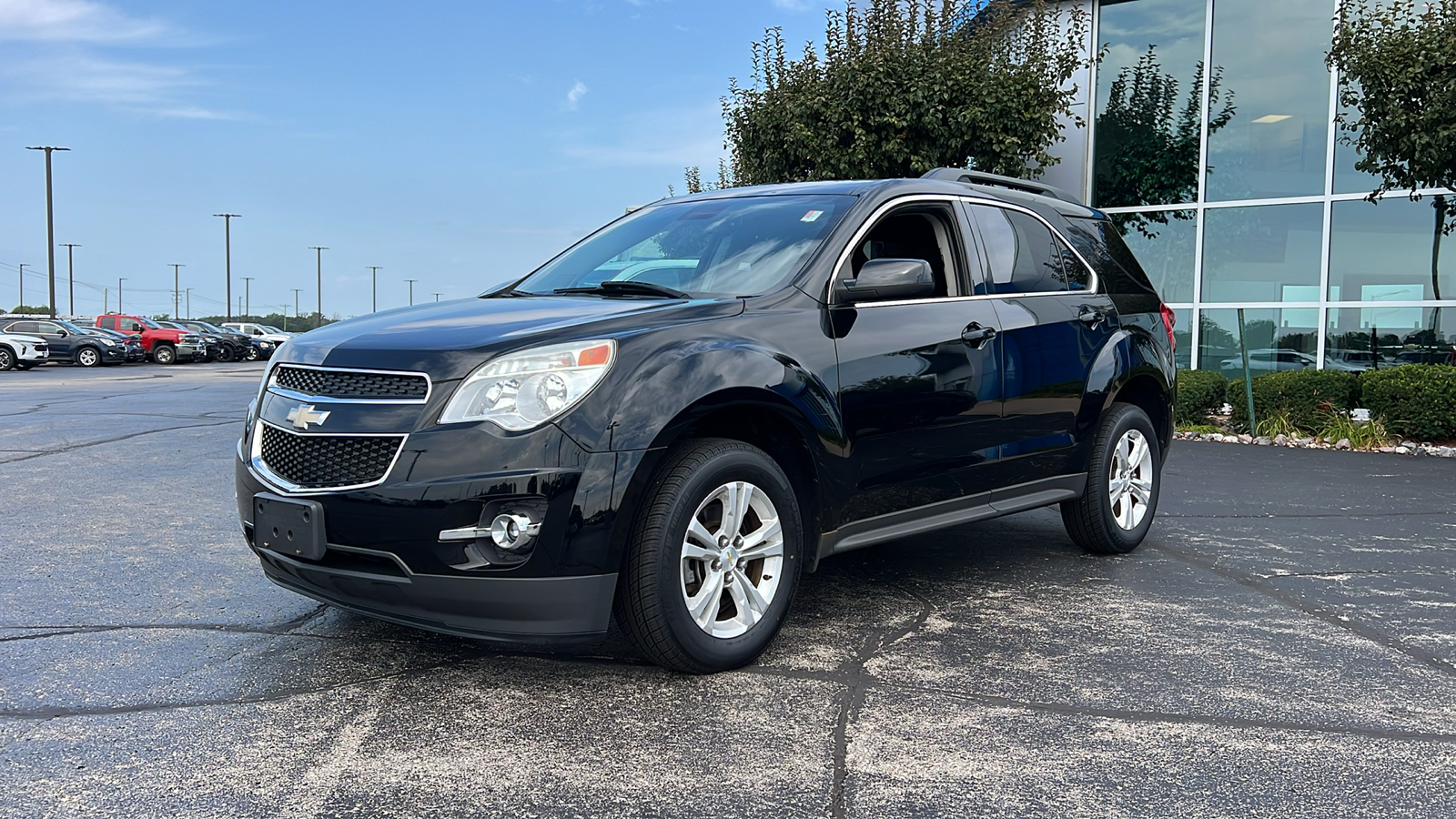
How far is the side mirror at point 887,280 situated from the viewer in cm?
436

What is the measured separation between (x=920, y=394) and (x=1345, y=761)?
1998mm

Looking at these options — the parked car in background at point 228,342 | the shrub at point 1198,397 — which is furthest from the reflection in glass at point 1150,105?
the parked car in background at point 228,342

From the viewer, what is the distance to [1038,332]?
5.37 m

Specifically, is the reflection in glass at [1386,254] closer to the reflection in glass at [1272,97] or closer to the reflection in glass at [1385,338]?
the reflection in glass at [1385,338]

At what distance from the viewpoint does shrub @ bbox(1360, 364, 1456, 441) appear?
1141 cm

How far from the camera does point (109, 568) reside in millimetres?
5492

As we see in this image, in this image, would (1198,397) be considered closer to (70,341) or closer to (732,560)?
(732,560)

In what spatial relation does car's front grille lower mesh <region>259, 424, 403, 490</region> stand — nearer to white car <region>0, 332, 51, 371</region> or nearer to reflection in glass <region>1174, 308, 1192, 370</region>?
reflection in glass <region>1174, 308, 1192, 370</region>

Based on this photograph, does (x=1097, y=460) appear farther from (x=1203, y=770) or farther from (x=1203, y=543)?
(x=1203, y=770)

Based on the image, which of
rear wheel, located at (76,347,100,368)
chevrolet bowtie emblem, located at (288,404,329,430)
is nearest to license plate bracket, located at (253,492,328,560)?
chevrolet bowtie emblem, located at (288,404,329,430)

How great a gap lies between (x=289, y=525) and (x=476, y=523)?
0.70 metres

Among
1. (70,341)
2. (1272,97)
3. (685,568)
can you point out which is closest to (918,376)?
(685,568)

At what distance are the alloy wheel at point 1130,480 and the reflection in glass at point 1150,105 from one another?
37.3 ft

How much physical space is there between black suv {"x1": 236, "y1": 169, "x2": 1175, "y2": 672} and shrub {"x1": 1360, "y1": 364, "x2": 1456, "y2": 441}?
25.8 feet
